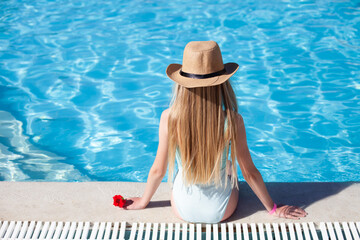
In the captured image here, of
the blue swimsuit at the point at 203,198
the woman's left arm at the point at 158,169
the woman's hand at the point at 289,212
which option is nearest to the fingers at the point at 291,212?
the woman's hand at the point at 289,212

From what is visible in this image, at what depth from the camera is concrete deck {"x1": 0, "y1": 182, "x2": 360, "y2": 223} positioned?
303 cm

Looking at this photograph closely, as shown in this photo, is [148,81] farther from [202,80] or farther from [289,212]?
[202,80]

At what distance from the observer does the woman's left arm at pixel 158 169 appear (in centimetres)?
264

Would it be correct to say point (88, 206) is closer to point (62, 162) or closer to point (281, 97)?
point (62, 162)

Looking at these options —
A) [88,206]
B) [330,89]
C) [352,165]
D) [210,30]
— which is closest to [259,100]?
[330,89]

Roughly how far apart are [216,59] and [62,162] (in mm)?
3000

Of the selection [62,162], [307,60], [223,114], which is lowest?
[62,162]

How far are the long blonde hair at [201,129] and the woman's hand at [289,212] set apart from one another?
0.54 metres

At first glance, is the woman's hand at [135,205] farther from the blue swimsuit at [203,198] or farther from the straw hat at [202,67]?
the straw hat at [202,67]

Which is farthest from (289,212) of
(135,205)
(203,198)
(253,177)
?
(135,205)

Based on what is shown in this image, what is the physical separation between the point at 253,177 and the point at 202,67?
35.7 inches

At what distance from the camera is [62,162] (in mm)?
4824

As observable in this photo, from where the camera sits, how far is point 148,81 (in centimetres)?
619

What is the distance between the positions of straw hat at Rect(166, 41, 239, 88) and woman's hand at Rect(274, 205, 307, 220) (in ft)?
3.82
